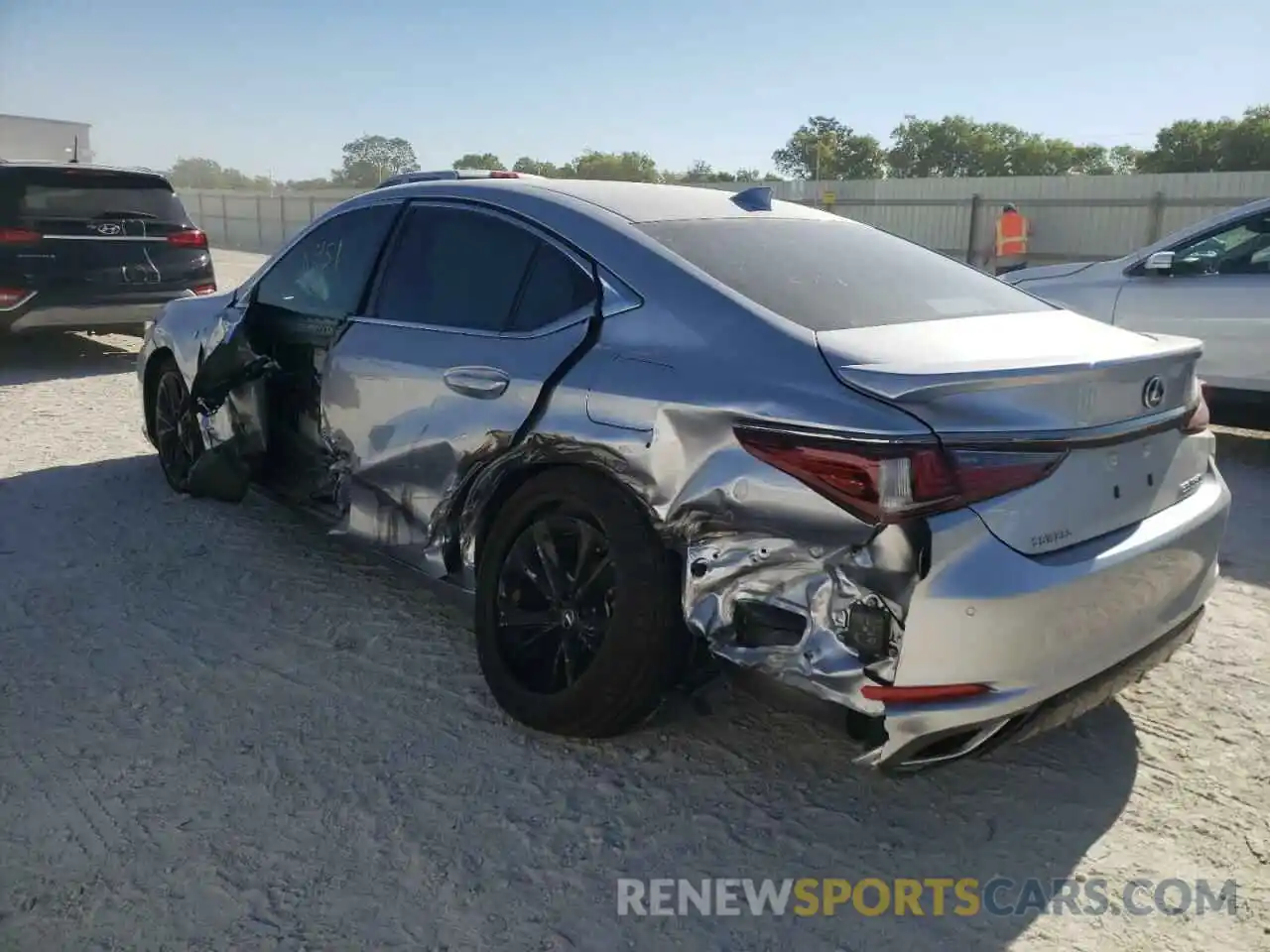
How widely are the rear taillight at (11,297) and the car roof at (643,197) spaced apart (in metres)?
6.36

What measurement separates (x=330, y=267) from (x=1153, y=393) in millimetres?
3176

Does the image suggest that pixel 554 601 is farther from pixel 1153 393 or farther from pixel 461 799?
pixel 1153 393

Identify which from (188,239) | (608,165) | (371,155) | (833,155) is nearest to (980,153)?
(833,155)

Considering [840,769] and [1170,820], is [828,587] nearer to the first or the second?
[840,769]

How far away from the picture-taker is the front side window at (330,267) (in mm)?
4199

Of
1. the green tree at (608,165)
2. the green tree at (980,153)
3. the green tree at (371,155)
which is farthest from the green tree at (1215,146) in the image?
the green tree at (371,155)

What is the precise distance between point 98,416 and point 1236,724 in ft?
24.0

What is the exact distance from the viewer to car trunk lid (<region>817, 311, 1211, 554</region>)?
2.45 meters

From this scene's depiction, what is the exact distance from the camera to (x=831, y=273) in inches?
129

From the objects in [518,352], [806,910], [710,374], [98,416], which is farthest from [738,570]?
[98,416]

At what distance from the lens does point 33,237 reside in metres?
8.88

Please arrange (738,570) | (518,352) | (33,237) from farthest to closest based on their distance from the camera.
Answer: (33,237), (518,352), (738,570)

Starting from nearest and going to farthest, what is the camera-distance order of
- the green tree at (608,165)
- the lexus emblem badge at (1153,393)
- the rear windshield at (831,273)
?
the lexus emblem badge at (1153,393)
the rear windshield at (831,273)
the green tree at (608,165)

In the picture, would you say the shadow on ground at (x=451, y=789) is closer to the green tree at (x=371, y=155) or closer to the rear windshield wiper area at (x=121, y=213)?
the rear windshield wiper area at (x=121, y=213)
